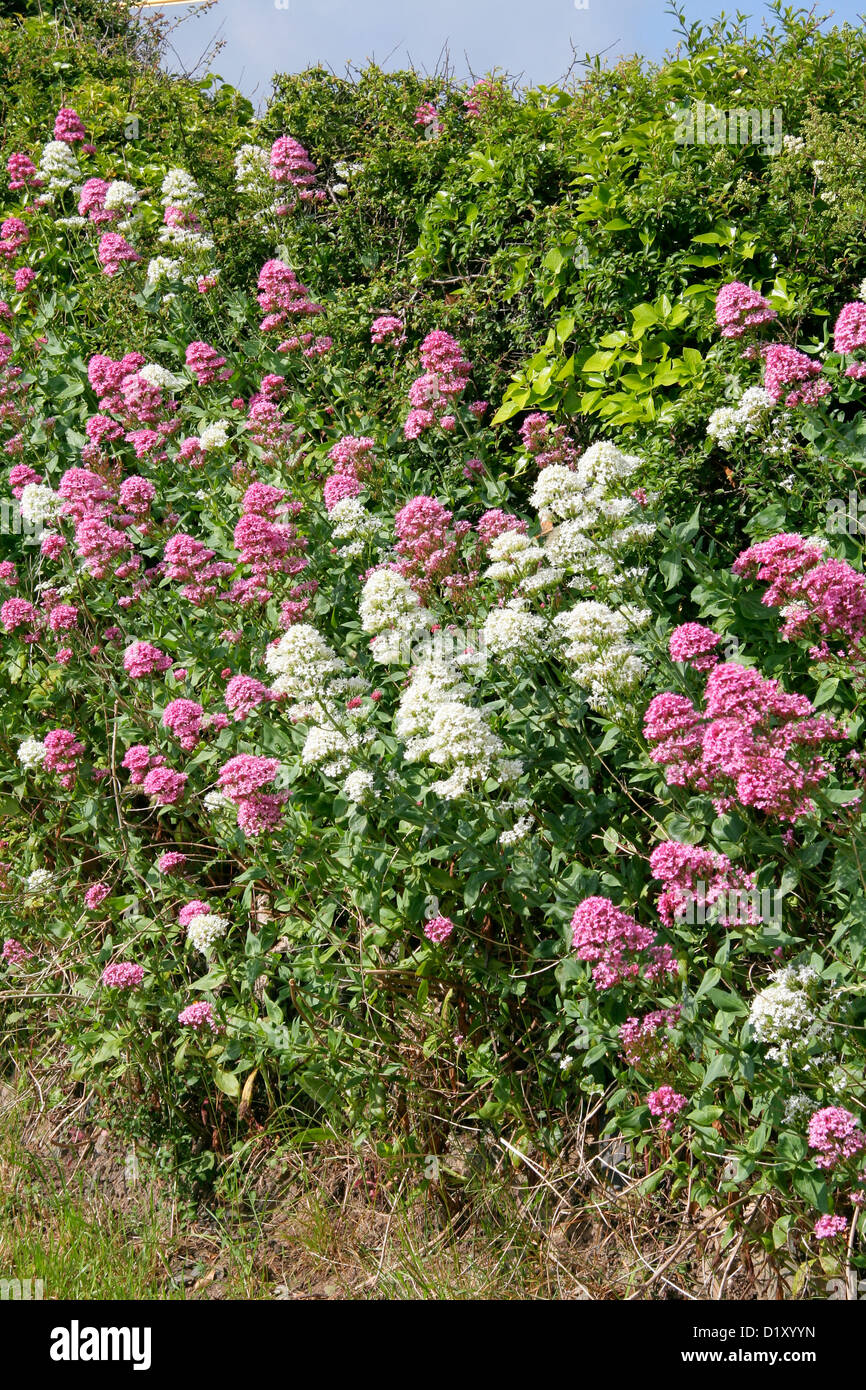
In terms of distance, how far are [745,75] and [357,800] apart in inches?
161

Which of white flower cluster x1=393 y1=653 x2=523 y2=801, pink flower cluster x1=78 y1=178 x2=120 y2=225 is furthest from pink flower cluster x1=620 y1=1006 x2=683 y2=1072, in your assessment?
pink flower cluster x1=78 y1=178 x2=120 y2=225

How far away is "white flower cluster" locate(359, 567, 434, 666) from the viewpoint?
12.6 ft

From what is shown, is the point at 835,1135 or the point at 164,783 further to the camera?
the point at 164,783

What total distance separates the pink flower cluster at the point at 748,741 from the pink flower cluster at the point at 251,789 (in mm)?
1348

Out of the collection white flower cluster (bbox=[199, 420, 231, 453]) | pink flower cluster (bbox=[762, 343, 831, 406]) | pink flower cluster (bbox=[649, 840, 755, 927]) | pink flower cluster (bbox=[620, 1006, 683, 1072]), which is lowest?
pink flower cluster (bbox=[620, 1006, 683, 1072])

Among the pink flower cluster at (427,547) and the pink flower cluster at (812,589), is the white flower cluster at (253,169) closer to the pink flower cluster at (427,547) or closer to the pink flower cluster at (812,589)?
the pink flower cluster at (427,547)

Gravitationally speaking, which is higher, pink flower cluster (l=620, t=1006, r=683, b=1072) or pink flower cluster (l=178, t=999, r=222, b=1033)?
pink flower cluster (l=178, t=999, r=222, b=1033)

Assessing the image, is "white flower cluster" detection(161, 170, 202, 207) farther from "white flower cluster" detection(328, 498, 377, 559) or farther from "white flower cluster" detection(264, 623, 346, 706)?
"white flower cluster" detection(264, 623, 346, 706)

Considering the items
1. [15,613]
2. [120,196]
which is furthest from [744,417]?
[120,196]

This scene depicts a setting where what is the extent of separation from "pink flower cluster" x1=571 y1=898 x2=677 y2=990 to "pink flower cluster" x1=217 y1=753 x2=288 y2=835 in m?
1.19

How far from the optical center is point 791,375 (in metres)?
3.85

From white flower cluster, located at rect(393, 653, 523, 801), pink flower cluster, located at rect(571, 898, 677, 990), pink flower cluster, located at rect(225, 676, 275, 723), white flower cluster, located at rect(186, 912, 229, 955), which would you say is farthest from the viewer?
pink flower cluster, located at rect(225, 676, 275, 723)

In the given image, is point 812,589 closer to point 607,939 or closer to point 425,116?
point 607,939

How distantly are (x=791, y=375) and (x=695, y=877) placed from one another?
176cm
